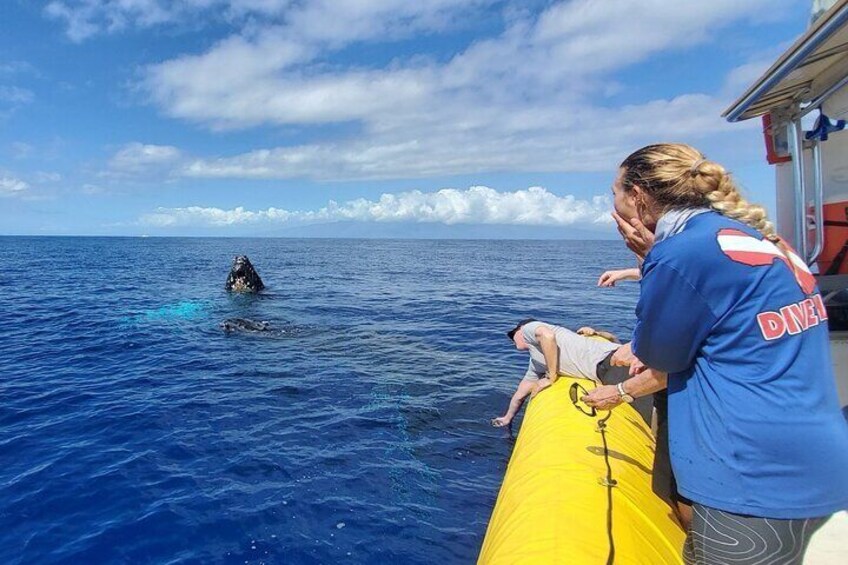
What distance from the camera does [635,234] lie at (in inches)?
111

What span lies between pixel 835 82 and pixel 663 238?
5.05 metres

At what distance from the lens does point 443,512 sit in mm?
6461

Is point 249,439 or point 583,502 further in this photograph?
point 249,439

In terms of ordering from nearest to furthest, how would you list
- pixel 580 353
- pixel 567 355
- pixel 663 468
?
pixel 663 468 < pixel 580 353 < pixel 567 355

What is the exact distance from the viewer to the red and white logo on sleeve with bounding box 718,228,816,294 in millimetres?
1988

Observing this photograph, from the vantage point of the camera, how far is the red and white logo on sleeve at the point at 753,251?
1.99 metres

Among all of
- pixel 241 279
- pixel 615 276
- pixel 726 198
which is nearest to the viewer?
pixel 726 198

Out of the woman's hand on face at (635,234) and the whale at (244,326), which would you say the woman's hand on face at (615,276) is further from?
the whale at (244,326)

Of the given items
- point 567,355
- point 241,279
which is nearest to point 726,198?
point 567,355

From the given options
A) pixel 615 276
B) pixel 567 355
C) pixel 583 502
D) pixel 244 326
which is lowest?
pixel 244 326

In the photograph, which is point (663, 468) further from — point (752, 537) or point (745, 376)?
point (745, 376)

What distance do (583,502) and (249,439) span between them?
6424 mm

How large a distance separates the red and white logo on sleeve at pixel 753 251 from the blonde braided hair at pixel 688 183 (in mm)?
154

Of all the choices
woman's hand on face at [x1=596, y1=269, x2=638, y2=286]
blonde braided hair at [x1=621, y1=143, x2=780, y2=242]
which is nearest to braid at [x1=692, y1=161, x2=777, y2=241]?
blonde braided hair at [x1=621, y1=143, x2=780, y2=242]
